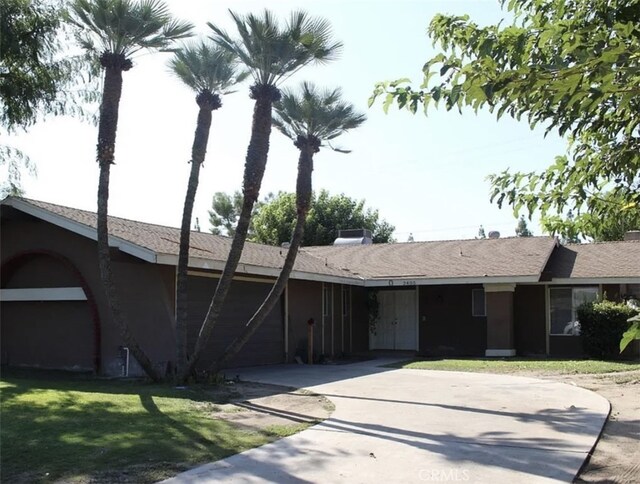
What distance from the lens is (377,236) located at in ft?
150

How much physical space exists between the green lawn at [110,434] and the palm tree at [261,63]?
247 centimetres

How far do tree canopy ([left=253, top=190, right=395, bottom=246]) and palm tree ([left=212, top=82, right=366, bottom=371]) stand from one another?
89.2ft

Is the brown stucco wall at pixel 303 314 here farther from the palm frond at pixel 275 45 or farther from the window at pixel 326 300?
the palm frond at pixel 275 45

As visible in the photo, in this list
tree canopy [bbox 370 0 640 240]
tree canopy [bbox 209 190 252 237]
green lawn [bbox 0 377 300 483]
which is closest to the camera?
tree canopy [bbox 370 0 640 240]

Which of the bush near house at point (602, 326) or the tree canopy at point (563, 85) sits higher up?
the tree canopy at point (563, 85)

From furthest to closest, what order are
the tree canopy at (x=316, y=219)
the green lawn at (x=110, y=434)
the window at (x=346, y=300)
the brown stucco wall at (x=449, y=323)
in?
the tree canopy at (x=316, y=219)
the window at (x=346, y=300)
the brown stucco wall at (x=449, y=323)
the green lawn at (x=110, y=434)

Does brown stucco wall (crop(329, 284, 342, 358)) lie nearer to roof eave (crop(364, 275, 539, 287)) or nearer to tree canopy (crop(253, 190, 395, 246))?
roof eave (crop(364, 275, 539, 287))

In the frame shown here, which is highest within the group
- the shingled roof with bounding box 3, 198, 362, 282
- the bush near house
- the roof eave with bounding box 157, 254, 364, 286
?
the shingled roof with bounding box 3, 198, 362, 282

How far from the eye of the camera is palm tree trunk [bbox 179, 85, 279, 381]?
40.8 ft

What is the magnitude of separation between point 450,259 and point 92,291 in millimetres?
12883

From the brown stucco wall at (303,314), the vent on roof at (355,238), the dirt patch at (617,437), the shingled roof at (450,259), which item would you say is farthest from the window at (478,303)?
the vent on roof at (355,238)

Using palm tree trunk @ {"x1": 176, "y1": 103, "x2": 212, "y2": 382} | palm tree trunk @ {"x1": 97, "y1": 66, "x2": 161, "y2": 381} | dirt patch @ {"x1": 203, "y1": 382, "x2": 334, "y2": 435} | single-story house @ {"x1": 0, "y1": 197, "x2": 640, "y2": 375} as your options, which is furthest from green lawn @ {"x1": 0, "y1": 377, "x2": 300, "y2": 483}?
single-story house @ {"x1": 0, "y1": 197, "x2": 640, "y2": 375}

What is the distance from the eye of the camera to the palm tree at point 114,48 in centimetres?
1140

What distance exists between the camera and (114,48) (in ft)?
38.9
